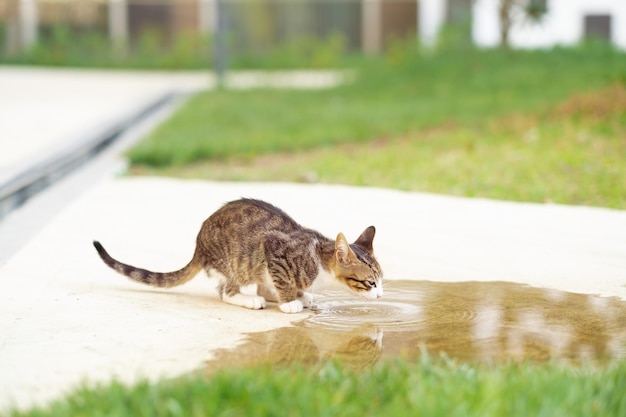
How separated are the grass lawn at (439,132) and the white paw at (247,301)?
3.71m

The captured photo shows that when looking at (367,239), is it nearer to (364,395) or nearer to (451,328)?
(451,328)

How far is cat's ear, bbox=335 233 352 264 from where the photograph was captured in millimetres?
5285

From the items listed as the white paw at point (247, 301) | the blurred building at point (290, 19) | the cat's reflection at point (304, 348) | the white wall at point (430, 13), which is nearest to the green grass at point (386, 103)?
the white paw at point (247, 301)

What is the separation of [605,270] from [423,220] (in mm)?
1698

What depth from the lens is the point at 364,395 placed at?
3.79 m

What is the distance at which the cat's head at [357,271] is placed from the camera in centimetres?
531

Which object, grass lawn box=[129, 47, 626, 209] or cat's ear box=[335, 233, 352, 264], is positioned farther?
grass lawn box=[129, 47, 626, 209]

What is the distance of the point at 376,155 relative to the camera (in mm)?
11578

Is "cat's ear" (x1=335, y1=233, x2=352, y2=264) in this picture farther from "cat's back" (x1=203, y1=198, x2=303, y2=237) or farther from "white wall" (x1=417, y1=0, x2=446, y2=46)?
"white wall" (x1=417, y1=0, x2=446, y2=46)

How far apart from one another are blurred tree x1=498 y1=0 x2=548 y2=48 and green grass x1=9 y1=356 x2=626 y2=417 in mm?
16940

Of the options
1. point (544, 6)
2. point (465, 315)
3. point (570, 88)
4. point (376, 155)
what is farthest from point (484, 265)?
point (544, 6)

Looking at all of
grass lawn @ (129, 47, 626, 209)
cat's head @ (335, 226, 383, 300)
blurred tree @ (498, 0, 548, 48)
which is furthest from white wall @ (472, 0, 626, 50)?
cat's head @ (335, 226, 383, 300)

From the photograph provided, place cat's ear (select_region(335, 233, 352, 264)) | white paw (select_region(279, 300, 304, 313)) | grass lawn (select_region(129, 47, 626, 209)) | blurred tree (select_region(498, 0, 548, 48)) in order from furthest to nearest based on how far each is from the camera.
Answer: blurred tree (select_region(498, 0, 548, 48))
grass lawn (select_region(129, 47, 626, 209))
white paw (select_region(279, 300, 304, 313))
cat's ear (select_region(335, 233, 352, 264))

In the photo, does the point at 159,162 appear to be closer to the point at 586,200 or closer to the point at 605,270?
the point at 586,200
